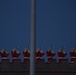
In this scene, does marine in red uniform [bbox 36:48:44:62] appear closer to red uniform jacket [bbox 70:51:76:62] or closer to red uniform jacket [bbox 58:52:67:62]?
red uniform jacket [bbox 58:52:67:62]

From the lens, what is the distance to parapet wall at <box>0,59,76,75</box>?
20078 millimetres

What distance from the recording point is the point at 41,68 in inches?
810

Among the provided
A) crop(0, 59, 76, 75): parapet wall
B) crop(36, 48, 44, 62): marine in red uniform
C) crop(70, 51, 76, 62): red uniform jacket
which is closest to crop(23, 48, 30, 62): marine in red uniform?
crop(0, 59, 76, 75): parapet wall

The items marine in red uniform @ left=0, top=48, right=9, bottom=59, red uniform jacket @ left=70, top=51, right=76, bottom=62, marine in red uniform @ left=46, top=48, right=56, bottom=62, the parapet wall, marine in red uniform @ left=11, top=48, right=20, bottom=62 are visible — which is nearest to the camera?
the parapet wall

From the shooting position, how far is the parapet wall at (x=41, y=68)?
20.1 m

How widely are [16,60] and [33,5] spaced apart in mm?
12026

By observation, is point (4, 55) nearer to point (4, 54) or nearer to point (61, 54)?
point (4, 54)

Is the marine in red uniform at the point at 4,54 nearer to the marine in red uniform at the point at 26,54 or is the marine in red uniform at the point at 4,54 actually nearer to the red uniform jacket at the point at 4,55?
the red uniform jacket at the point at 4,55

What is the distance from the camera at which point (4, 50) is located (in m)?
20.3

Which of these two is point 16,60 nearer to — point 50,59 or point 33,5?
point 50,59

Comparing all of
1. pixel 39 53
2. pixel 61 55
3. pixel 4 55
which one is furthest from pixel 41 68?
pixel 4 55

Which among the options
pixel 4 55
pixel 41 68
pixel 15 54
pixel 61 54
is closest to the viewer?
pixel 15 54

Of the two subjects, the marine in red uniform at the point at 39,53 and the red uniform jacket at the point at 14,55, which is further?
the marine in red uniform at the point at 39,53

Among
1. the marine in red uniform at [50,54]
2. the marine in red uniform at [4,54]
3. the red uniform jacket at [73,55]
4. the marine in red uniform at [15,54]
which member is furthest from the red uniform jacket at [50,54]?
the marine in red uniform at [4,54]
